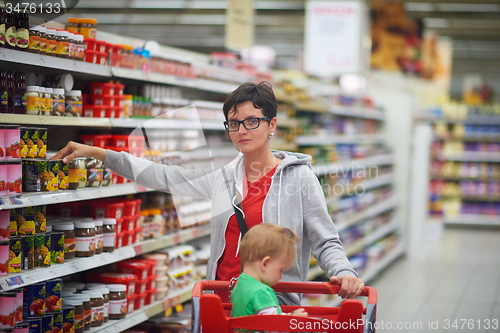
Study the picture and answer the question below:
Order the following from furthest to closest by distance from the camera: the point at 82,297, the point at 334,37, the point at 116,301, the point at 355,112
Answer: the point at 334,37 → the point at 355,112 → the point at 116,301 → the point at 82,297

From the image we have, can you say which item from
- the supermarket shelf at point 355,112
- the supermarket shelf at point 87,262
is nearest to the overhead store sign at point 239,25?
the supermarket shelf at point 355,112

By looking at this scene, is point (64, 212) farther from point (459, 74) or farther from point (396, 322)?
point (459, 74)

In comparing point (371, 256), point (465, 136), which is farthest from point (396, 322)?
point (465, 136)

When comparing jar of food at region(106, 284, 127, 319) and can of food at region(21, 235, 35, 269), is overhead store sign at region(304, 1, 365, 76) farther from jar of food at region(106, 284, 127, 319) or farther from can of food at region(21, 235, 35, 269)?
can of food at region(21, 235, 35, 269)

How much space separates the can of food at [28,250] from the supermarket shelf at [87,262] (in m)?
0.03

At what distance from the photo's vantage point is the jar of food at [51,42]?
8.80ft

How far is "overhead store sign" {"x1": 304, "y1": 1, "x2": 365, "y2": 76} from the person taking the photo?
848 cm

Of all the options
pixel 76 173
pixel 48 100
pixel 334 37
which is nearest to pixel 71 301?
pixel 76 173

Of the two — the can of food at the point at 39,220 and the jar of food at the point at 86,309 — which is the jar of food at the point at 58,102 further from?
the jar of food at the point at 86,309

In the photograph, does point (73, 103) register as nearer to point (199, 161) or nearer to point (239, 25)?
point (199, 161)

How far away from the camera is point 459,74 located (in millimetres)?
27719

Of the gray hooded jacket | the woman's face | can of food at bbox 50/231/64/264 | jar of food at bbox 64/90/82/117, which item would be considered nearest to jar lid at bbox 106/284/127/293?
can of food at bbox 50/231/64/264

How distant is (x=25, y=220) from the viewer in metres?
2.58

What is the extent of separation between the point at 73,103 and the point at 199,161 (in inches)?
36.0
